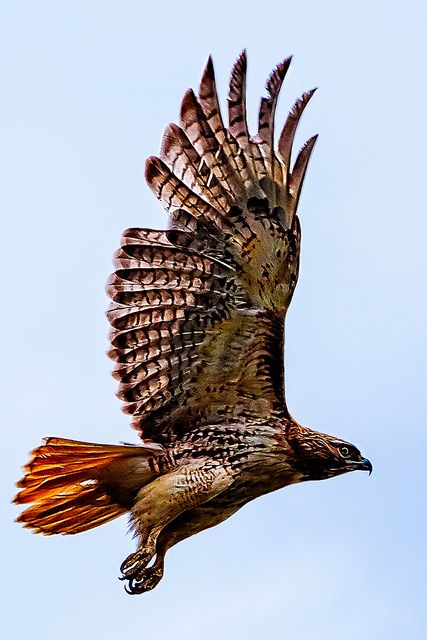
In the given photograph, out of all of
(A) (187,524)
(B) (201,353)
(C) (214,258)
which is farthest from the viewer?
(A) (187,524)

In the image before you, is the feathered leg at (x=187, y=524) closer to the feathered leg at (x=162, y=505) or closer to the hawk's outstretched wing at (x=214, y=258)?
the feathered leg at (x=162, y=505)

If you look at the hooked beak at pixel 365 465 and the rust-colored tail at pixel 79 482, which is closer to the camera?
the rust-colored tail at pixel 79 482

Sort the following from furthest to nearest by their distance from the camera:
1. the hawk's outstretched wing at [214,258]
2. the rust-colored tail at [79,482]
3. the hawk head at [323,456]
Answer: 1. the hawk head at [323,456]
2. the rust-colored tail at [79,482]
3. the hawk's outstretched wing at [214,258]

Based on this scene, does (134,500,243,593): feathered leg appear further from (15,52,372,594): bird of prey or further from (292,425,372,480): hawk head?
(292,425,372,480): hawk head

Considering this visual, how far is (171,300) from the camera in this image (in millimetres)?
13711

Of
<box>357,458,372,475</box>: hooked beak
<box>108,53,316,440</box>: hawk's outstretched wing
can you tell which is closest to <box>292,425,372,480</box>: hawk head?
<box>357,458,372,475</box>: hooked beak

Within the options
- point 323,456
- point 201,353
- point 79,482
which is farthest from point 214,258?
point 79,482

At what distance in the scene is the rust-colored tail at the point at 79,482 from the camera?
1388 cm

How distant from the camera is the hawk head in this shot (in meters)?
14.0

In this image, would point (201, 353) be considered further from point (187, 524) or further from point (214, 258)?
point (187, 524)

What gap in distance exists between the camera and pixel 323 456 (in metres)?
14.1

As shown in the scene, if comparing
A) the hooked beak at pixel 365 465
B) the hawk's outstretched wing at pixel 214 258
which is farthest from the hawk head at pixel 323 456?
the hawk's outstretched wing at pixel 214 258

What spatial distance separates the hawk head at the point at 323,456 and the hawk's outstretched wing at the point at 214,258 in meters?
0.46

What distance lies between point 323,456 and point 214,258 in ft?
5.77
